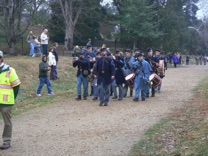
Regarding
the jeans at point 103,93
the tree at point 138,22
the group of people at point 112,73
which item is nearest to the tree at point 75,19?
the tree at point 138,22

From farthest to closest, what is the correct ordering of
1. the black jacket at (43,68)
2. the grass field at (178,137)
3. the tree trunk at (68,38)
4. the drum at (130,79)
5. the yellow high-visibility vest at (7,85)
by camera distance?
the tree trunk at (68,38), the black jacket at (43,68), the drum at (130,79), the yellow high-visibility vest at (7,85), the grass field at (178,137)

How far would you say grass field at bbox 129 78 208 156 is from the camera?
813 centimetres

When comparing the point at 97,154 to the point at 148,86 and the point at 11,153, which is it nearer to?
the point at 11,153

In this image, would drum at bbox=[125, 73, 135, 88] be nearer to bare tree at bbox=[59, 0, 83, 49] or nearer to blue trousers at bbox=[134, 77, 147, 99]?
blue trousers at bbox=[134, 77, 147, 99]

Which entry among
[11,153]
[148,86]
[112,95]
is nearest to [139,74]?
[148,86]

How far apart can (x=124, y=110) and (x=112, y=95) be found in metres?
4.04

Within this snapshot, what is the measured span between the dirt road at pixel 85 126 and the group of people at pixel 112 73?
20.1 inches

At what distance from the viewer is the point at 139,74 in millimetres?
15742

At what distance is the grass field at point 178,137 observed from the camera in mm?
8129

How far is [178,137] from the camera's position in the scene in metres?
9.59

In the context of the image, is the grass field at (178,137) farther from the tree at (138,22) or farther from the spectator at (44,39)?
the tree at (138,22)

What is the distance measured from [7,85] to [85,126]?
3.04 meters

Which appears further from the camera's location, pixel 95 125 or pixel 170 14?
pixel 170 14

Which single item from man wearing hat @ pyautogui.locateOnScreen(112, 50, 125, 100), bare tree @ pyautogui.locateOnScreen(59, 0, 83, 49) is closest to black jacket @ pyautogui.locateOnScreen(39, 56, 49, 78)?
man wearing hat @ pyautogui.locateOnScreen(112, 50, 125, 100)
